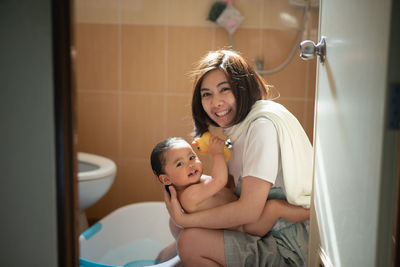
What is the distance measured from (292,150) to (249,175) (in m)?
0.15

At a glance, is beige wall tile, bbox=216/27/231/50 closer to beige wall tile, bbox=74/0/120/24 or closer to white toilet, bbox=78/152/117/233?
beige wall tile, bbox=74/0/120/24

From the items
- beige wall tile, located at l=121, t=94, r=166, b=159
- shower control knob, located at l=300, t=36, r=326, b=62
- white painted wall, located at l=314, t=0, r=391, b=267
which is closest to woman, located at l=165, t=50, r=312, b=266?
white painted wall, located at l=314, t=0, r=391, b=267

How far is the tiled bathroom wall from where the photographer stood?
6.83 ft

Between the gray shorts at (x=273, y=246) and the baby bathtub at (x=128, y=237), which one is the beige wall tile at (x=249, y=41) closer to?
the baby bathtub at (x=128, y=237)

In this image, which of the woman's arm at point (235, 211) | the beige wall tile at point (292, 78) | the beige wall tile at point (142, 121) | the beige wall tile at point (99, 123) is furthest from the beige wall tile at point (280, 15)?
the woman's arm at point (235, 211)

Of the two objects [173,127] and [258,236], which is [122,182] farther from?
[258,236]

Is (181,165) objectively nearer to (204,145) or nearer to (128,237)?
(204,145)

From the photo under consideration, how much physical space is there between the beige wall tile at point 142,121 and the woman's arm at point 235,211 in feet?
3.36

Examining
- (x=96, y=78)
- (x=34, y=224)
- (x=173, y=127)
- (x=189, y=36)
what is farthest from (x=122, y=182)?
(x=34, y=224)

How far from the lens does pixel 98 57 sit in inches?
84.7

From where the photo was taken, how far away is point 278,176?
116 cm

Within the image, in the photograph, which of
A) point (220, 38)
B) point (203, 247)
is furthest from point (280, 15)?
point (203, 247)

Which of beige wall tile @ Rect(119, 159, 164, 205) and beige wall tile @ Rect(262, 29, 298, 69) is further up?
beige wall tile @ Rect(262, 29, 298, 69)

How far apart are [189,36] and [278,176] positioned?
1.18m
